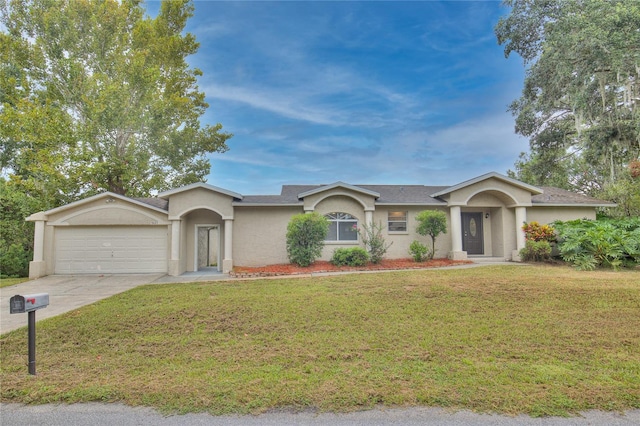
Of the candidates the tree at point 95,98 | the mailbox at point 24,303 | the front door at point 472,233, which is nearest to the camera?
the mailbox at point 24,303

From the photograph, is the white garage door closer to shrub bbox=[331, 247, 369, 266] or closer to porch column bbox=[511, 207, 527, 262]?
shrub bbox=[331, 247, 369, 266]

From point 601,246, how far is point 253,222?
520 inches

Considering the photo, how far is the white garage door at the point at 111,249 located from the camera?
13.1 metres

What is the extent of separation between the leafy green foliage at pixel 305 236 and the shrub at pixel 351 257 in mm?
831

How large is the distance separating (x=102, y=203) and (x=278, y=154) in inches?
469

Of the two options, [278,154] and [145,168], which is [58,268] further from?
[278,154]

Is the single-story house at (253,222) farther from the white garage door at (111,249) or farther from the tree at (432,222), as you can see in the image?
the tree at (432,222)

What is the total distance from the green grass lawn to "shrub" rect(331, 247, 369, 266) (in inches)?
189

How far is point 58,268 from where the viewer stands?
13.1 metres

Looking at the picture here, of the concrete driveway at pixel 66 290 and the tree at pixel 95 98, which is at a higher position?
the tree at pixel 95 98

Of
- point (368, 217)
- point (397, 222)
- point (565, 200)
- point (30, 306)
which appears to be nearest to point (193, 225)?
point (368, 217)

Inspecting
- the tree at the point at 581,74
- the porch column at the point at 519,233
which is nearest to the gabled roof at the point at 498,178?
the porch column at the point at 519,233

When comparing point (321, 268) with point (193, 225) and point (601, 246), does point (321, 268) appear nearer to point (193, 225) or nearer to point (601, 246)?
point (193, 225)

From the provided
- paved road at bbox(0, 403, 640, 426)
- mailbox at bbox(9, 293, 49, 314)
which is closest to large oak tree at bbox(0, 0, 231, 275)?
mailbox at bbox(9, 293, 49, 314)
